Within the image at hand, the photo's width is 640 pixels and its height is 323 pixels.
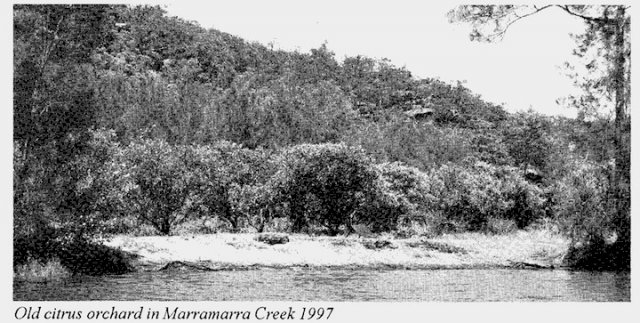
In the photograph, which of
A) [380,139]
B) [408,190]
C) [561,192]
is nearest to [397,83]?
[380,139]

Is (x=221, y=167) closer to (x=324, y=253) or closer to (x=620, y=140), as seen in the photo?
(x=324, y=253)

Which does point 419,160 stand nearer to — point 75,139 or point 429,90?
point 429,90

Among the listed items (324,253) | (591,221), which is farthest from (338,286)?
(591,221)

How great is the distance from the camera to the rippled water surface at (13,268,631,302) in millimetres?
14959

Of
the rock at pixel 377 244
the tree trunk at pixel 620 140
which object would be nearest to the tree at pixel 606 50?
the tree trunk at pixel 620 140

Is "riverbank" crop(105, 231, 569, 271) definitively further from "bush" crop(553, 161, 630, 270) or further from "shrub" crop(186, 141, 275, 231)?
"shrub" crop(186, 141, 275, 231)

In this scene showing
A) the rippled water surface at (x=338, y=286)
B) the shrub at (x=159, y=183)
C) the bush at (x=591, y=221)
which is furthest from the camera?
the shrub at (x=159, y=183)

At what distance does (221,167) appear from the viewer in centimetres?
2789

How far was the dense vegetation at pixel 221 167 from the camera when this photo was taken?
57.9ft

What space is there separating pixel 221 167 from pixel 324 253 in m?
7.09

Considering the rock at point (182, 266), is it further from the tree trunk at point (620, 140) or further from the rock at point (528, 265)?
the tree trunk at point (620, 140)

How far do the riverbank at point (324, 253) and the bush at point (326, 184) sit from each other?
9.66 feet

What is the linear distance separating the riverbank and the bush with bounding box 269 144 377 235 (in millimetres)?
2945

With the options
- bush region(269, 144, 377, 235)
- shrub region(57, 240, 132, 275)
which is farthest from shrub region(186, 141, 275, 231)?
shrub region(57, 240, 132, 275)
